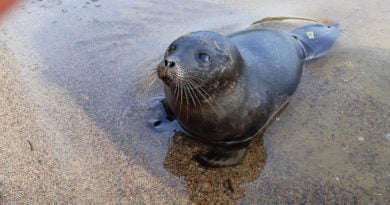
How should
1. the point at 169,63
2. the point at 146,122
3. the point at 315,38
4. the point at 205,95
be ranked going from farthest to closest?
1. the point at 315,38
2. the point at 146,122
3. the point at 205,95
4. the point at 169,63

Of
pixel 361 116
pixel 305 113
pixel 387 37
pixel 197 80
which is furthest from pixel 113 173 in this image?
pixel 387 37

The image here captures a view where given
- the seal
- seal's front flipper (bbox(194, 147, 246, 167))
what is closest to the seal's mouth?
the seal

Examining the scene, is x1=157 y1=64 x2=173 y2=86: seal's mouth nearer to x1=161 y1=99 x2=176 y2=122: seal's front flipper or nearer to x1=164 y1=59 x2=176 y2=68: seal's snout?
x1=164 y1=59 x2=176 y2=68: seal's snout

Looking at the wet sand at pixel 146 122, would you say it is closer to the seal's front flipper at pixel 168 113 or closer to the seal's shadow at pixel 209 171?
the seal's shadow at pixel 209 171

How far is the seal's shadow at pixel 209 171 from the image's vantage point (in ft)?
9.95

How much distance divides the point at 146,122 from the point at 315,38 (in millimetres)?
2072

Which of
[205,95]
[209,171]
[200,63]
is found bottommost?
[209,171]

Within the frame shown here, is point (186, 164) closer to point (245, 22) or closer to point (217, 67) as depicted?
point (217, 67)

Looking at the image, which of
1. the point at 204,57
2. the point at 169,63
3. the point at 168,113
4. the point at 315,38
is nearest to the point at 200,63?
the point at 204,57

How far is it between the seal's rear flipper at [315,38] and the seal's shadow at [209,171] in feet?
4.63

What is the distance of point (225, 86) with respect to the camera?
10.4 ft

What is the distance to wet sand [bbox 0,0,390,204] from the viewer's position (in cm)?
306

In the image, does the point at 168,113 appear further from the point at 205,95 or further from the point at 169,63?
the point at 169,63

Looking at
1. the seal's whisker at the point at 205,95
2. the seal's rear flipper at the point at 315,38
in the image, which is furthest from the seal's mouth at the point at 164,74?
the seal's rear flipper at the point at 315,38
